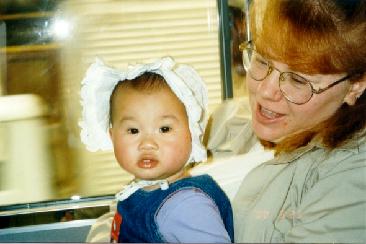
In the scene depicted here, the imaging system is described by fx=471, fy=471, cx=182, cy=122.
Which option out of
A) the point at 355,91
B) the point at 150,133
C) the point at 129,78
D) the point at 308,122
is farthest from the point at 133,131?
the point at 355,91

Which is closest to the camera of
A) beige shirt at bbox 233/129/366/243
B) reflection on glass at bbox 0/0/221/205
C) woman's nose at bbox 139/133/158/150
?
beige shirt at bbox 233/129/366/243

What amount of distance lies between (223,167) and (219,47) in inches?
29.1

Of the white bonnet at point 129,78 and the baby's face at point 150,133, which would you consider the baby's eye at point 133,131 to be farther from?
the white bonnet at point 129,78

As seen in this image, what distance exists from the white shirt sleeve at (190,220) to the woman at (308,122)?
0.16 metres

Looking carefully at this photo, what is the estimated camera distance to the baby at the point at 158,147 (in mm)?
1291

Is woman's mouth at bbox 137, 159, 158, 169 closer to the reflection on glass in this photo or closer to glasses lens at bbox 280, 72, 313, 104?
glasses lens at bbox 280, 72, 313, 104

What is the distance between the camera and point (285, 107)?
1458mm

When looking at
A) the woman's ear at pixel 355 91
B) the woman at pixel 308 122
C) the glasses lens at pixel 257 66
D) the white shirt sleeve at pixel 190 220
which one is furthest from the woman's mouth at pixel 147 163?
the woman's ear at pixel 355 91

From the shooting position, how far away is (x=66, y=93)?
213 centimetres

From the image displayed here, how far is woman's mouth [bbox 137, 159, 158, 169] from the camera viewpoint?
134cm

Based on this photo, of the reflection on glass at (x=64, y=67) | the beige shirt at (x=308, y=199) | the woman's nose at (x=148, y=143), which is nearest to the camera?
the beige shirt at (x=308, y=199)

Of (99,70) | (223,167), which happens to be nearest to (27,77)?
(99,70)

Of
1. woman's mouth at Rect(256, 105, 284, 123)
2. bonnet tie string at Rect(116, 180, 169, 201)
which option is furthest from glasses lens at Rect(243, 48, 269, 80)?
bonnet tie string at Rect(116, 180, 169, 201)

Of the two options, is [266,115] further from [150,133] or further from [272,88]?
[150,133]
